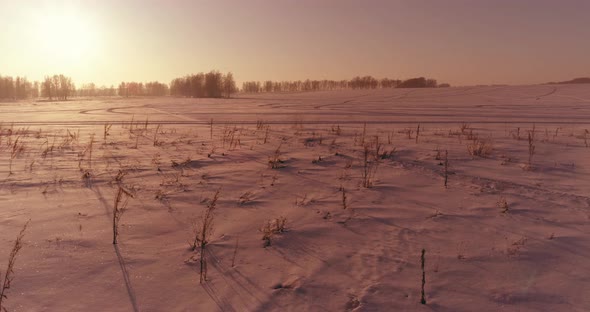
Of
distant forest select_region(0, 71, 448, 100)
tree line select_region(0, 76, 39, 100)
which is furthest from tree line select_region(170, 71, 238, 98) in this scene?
tree line select_region(0, 76, 39, 100)

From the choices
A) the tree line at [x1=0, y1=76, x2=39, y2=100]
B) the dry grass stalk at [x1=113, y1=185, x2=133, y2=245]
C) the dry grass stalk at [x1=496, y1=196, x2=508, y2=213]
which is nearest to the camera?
the dry grass stalk at [x1=113, y1=185, x2=133, y2=245]

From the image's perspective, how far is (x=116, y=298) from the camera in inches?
107

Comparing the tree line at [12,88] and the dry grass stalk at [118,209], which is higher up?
the tree line at [12,88]

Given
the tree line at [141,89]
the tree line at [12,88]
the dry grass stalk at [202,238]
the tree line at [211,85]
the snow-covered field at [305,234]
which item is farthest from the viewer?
the tree line at [141,89]

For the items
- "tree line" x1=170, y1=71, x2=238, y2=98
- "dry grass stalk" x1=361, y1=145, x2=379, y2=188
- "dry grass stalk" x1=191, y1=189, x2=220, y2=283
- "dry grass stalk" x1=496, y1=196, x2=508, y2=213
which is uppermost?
"tree line" x1=170, y1=71, x2=238, y2=98

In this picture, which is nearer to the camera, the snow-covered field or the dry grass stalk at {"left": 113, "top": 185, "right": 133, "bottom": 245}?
the snow-covered field

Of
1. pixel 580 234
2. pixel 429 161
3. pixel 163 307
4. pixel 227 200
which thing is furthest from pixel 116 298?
pixel 429 161

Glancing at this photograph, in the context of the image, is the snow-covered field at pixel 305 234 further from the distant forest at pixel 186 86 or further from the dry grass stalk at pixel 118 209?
the distant forest at pixel 186 86

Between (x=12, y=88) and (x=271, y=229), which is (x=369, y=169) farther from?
(x=12, y=88)

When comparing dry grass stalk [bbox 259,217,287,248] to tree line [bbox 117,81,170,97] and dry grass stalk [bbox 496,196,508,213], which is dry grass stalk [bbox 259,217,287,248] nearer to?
dry grass stalk [bbox 496,196,508,213]

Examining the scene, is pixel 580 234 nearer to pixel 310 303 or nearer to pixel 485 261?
pixel 485 261

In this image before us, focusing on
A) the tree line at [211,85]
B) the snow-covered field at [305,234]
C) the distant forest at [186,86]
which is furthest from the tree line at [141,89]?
the snow-covered field at [305,234]

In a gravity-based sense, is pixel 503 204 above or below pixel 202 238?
above

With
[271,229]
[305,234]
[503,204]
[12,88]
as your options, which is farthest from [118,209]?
[12,88]
